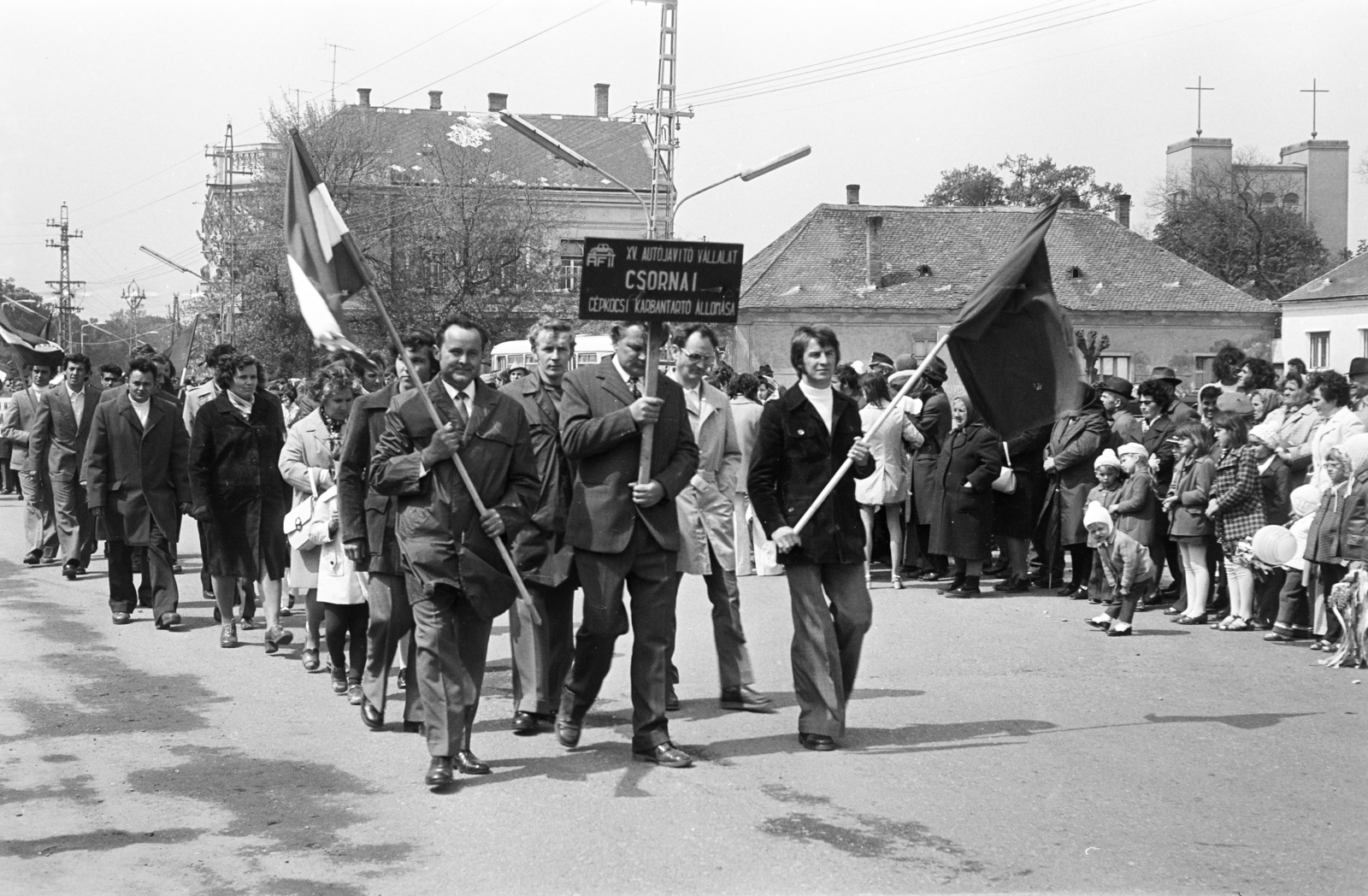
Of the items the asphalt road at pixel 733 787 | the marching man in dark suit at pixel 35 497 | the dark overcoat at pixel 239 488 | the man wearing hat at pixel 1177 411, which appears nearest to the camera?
the asphalt road at pixel 733 787

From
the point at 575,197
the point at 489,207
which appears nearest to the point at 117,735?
the point at 489,207

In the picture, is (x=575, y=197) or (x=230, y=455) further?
(x=575, y=197)

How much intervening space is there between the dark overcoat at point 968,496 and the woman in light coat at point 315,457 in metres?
5.89

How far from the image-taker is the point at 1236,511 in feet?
37.2

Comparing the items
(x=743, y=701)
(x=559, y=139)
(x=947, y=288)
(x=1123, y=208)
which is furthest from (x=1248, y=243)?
(x=743, y=701)

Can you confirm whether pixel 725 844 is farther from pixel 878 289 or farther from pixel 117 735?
pixel 878 289

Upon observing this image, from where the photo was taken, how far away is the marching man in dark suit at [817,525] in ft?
24.8

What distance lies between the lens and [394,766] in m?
7.27

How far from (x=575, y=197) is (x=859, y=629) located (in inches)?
2487

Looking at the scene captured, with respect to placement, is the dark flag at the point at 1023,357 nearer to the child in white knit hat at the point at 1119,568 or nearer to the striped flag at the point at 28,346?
the child in white knit hat at the point at 1119,568

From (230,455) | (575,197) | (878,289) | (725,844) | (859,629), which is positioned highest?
(575,197)

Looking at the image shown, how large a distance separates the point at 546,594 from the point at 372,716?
110cm

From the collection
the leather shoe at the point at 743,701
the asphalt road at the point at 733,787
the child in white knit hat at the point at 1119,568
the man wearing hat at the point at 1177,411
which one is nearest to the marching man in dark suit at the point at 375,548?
the asphalt road at the point at 733,787

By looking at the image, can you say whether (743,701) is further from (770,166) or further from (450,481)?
(770,166)
